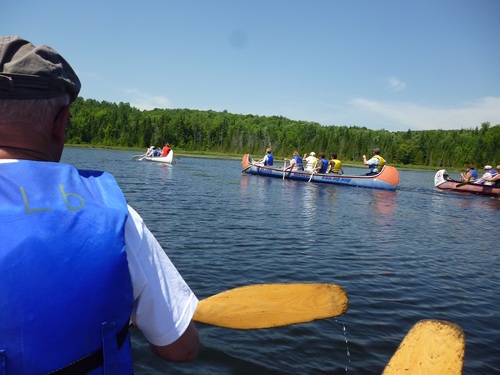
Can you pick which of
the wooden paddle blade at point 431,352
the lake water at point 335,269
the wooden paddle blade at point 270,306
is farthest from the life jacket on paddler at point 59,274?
the lake water at point 335,269

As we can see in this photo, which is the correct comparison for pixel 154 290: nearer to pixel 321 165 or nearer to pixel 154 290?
pixel 154 290

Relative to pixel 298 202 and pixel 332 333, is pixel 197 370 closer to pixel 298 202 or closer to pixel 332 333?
pixel 332 333

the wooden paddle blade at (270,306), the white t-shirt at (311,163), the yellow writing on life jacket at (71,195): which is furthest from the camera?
the white t-shirt at (311,163)

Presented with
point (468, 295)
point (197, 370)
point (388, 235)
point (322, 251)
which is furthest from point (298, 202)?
point (197, 370)

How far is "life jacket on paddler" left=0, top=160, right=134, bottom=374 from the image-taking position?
3.59ft

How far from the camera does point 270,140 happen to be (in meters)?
109

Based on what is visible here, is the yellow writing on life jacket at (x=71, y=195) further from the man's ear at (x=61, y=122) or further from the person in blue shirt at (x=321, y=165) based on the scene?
the person in blue shirt at (x=321, y=165)

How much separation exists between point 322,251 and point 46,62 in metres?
7.23

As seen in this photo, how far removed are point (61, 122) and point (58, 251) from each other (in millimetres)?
507

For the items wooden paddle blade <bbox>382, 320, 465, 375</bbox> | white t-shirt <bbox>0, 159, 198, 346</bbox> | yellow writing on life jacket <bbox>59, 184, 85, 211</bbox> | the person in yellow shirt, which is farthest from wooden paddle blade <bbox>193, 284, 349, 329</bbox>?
the person in yellow shirt

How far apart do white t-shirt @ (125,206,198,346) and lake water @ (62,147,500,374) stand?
7.97ft

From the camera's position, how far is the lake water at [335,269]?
13.4ft

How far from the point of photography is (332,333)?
15.0 ft

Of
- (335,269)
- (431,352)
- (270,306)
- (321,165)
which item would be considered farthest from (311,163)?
(431,352)
